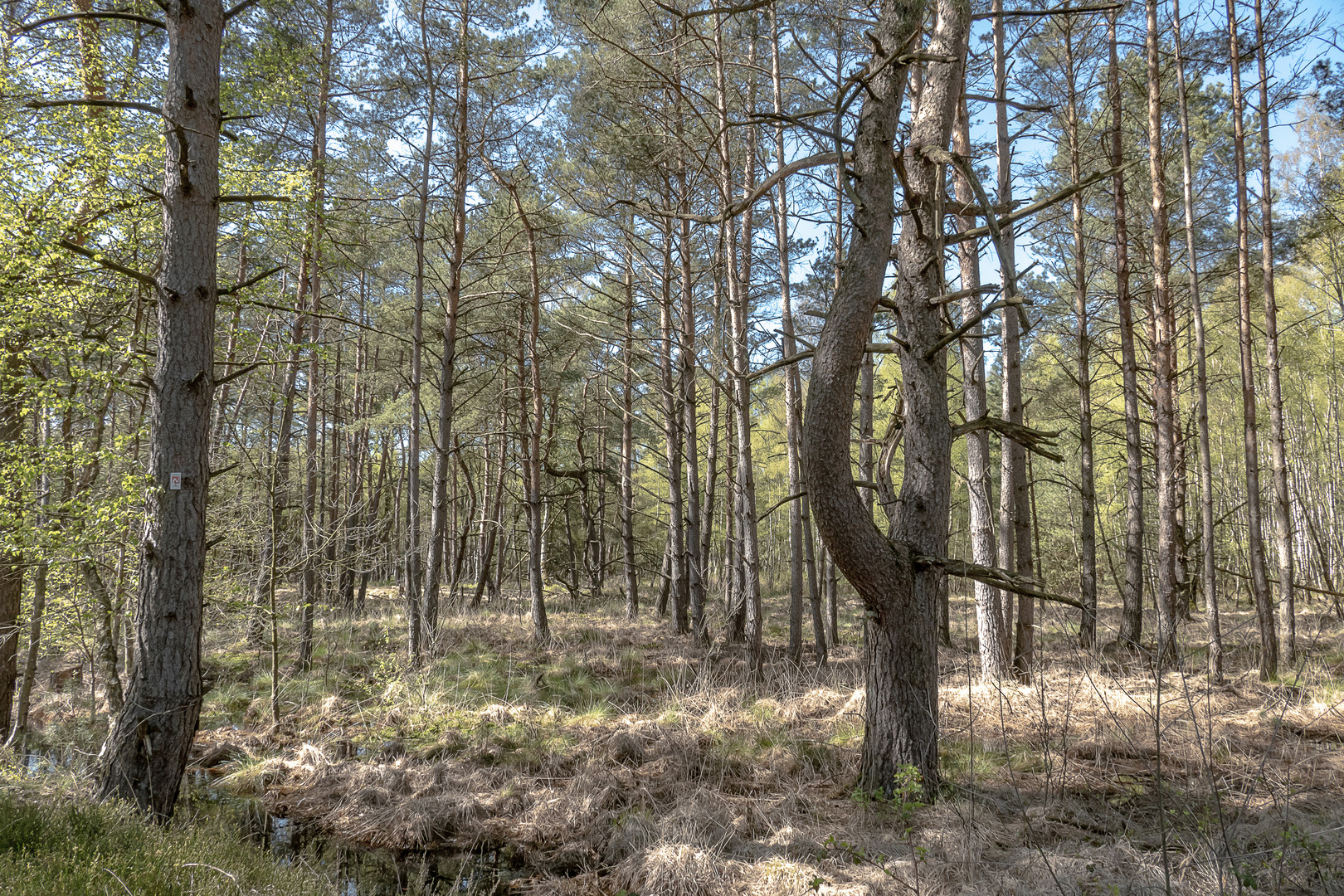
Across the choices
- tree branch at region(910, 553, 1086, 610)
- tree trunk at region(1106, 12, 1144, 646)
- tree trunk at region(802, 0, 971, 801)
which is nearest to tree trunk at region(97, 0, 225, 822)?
tree trunk at region(802, 0, 971, 801)

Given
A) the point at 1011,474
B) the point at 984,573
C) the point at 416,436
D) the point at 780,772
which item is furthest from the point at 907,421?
the point at 416,436

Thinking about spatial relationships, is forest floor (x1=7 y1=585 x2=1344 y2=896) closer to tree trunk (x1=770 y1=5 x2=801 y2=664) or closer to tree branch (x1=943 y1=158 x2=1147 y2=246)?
tree trunk (x1=770 y1=5 x2=801 y2=664)

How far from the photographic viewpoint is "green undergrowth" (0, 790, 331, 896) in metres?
2.89

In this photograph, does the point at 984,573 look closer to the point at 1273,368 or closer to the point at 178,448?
the point at 178,448

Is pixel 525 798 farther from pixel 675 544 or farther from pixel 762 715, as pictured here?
pixel 675 544

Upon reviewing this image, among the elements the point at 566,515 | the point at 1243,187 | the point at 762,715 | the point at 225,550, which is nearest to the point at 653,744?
the point at 762,715

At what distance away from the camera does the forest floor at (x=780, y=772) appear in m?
3.35

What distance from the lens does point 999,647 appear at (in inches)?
263

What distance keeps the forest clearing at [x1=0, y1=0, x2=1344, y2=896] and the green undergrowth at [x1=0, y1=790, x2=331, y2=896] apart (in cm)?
4

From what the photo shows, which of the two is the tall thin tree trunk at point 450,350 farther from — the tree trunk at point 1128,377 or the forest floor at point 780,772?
the tree trunk at point 1128,377

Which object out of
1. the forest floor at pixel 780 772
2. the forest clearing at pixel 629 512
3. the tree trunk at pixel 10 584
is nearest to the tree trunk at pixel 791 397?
the forest clearing at pixel 629 512

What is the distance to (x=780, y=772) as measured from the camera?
17.1 ft

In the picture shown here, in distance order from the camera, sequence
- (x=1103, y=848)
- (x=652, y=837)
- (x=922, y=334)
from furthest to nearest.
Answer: (x=652, y=837) → (x=922, y=334) → (x=1103, y=848)

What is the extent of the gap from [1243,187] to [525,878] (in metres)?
10.9
